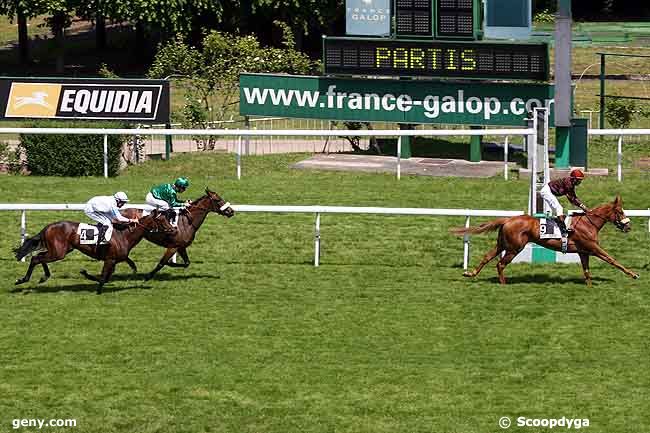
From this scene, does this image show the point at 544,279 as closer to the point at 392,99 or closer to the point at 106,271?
the point at 106,271

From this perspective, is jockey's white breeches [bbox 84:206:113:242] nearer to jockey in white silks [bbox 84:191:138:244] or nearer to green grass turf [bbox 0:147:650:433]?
jockey in white silks [bbox 84:191:138:244]

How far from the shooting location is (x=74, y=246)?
16125 mm

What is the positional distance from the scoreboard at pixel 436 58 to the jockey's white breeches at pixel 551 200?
8.37m

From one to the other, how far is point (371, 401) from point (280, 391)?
83 centimetres

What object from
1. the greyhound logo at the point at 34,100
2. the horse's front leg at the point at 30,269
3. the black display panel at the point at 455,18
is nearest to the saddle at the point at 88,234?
the horse's front leg at the point at 30,269

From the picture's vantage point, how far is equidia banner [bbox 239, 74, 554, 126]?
2552 cm

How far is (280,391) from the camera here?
41.7 ft

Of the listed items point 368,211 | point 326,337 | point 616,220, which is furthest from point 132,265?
point 616,220

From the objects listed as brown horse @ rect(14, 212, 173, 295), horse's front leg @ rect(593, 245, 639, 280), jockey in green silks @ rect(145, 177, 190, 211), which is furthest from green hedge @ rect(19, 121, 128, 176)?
horse's front leg @ rect(593, 245, 639, 280)

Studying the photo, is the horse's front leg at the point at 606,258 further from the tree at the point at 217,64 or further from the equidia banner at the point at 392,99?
the tree at the point at 217,64

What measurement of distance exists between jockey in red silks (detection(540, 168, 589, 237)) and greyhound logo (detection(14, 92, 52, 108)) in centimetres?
1237

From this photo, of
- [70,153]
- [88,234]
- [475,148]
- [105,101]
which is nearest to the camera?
[88,234]

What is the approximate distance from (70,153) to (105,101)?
1916mm

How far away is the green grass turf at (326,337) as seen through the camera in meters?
12.2
